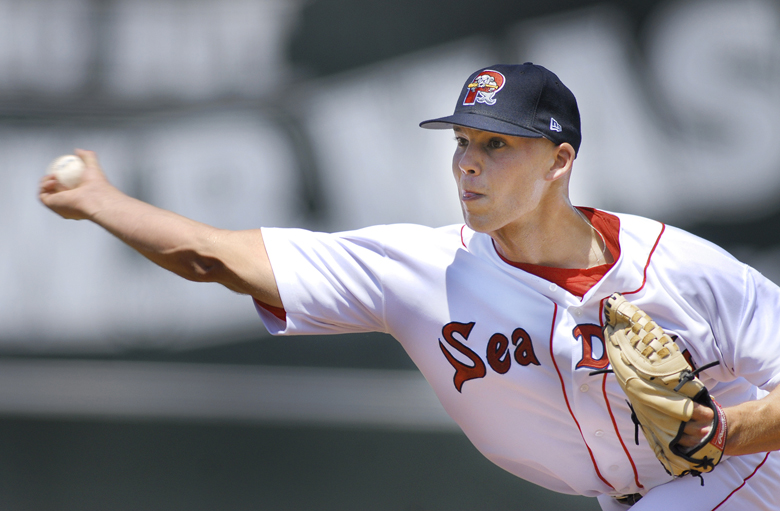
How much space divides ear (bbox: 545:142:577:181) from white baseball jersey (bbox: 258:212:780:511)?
0.84 ft

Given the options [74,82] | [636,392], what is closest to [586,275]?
[636,392]

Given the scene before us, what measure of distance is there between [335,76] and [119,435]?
82.5 inches

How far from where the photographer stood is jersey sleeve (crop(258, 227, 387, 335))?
6.18 ft

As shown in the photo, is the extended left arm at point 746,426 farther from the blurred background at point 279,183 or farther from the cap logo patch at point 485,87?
the blurred background at point 279,183

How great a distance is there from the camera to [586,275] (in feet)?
6.46

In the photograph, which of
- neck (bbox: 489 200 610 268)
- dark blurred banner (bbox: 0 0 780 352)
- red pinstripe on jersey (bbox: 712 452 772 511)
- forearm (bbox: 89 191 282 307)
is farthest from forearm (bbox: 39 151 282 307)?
dark blurred banner (bbox: 0 0 780 352)

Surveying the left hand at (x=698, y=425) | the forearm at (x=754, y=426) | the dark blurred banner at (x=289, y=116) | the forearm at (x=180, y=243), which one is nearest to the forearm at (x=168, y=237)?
the forearm at (x=180, y=243)

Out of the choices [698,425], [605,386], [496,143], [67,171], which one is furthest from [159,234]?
[698,425]

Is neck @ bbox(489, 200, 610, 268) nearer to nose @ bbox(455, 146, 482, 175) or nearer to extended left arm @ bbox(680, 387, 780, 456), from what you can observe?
nose @ bbox(455, 146, 482, 175)

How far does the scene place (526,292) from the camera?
1.94m

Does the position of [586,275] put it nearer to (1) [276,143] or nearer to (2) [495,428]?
(2) [495,428]

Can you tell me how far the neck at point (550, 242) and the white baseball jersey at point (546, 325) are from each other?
0.05m

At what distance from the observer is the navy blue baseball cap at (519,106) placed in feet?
6.01

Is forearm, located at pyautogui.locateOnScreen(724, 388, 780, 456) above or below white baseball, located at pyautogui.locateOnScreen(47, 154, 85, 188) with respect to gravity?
below
